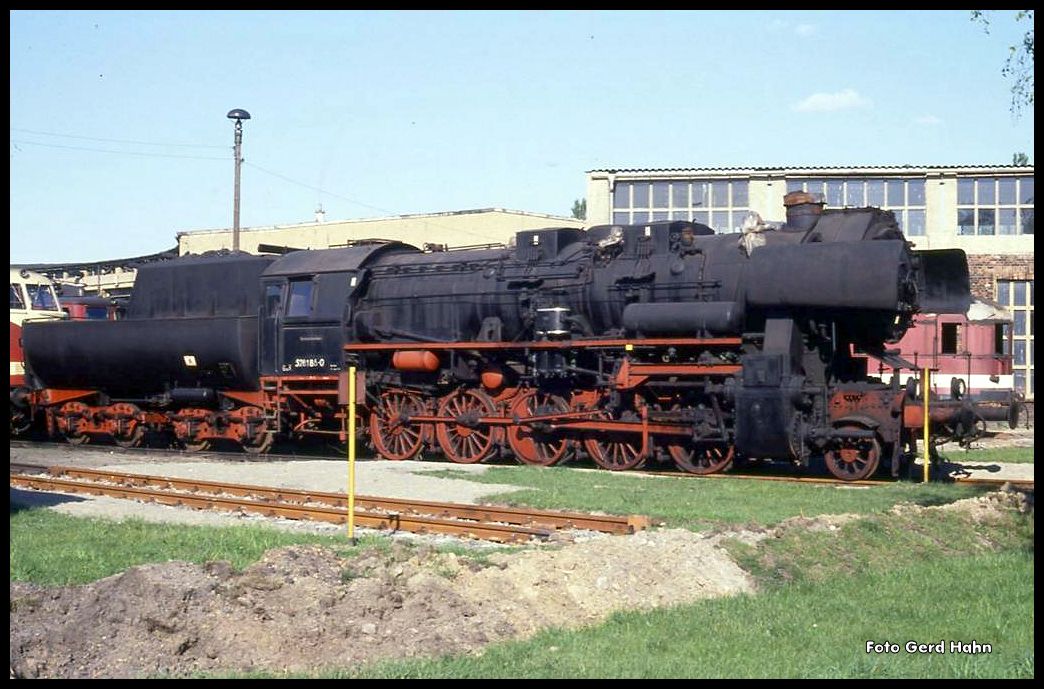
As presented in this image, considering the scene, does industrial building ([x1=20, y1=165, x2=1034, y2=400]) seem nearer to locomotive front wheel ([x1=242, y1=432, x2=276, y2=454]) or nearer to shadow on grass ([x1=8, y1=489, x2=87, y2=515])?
locomotive front wheel ([x1=242, y1=432, x2=276, y2=454])

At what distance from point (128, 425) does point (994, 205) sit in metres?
26.0

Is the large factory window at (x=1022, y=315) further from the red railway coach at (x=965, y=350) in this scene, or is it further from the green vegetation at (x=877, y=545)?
the green vegetation at (x=877, y=545)

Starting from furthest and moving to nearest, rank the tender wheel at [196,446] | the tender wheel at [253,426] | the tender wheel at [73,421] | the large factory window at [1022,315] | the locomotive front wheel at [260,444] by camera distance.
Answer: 1. the large factory window at [1022,315]
2. the tender wheel at [73,421]
3. the tender wheel at [196,446]
4. the locomotive front wheel at [260,444]
5. the tender wheel at [253,426]

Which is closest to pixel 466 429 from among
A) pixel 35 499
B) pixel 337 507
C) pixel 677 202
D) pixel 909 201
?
pixel 337 507

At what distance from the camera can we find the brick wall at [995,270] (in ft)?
115

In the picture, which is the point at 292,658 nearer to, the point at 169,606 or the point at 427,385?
the point at 169,606

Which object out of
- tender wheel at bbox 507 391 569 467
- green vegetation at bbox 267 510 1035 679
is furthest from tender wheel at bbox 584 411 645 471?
green vegetation at bbox 267 510 1035 679

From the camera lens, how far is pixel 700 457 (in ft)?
62.0

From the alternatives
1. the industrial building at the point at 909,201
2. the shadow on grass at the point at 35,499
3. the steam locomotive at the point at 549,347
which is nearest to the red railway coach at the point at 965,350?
the industrial building at the point at 909,201

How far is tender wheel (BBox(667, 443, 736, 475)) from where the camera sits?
731 inches

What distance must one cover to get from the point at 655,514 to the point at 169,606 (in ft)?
21.8

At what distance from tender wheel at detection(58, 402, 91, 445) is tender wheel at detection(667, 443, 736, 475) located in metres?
14.0

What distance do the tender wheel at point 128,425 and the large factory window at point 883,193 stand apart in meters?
21.0

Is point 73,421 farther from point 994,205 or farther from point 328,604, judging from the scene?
point 994,205
